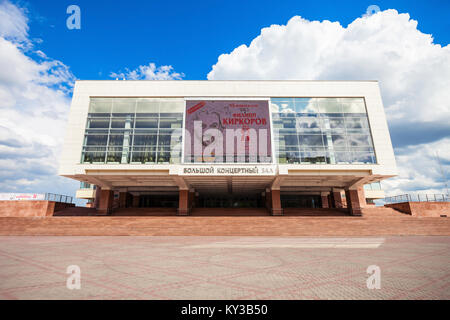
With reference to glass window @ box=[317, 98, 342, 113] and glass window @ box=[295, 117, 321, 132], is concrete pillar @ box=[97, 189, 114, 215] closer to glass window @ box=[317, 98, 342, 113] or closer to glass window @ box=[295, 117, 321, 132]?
glass window @ box=[295, 117, 321, 132]

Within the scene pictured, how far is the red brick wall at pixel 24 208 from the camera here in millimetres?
24297

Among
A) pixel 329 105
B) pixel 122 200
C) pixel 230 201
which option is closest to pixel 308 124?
pixel 329 105

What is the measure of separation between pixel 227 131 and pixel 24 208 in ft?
75.6

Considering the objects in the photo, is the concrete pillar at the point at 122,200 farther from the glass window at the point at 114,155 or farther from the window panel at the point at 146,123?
the window panel at the point at 146,123

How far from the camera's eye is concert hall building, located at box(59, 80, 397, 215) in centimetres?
2561

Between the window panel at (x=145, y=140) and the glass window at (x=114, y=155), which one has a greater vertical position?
the window panel at (x=145, y=140)

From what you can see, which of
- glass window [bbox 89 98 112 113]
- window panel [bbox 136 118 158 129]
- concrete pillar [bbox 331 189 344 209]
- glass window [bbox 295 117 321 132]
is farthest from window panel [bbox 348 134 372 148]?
glass window [bbox 89 98 112 113]

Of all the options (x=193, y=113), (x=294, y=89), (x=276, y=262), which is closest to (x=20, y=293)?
(x=276, y=262)

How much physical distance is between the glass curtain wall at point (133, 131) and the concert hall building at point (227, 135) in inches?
4.5

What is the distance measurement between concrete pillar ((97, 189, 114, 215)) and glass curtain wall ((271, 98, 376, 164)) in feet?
71.5

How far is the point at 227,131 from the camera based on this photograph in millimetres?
26266

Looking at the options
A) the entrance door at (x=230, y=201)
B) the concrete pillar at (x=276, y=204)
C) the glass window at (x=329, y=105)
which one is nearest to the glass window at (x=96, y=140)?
the entrance door at (x=230, y=201)

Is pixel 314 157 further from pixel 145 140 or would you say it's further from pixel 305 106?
pixel 145 140
